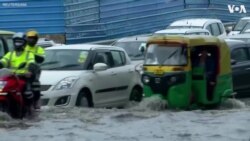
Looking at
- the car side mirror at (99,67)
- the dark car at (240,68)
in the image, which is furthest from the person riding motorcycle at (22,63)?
the dark car at (240,68)

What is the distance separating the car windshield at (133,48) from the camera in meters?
23.5

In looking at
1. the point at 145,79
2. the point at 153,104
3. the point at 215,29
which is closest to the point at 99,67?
the point at 145,79

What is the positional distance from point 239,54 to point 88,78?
18.1 ft

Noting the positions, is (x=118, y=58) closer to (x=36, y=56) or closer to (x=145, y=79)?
(x=145, y=79)

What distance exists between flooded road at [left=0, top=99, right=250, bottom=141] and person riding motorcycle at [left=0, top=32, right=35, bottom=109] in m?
0.51

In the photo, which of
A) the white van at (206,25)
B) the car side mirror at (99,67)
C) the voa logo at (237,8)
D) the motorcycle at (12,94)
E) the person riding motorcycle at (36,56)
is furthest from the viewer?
the voa logo at (237,8)

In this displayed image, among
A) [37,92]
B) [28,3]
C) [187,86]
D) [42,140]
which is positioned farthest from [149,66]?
[28,3]

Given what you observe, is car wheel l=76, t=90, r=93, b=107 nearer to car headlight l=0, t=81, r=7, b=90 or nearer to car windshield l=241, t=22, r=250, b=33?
car headlight l=0, t=81, r=7, b=90

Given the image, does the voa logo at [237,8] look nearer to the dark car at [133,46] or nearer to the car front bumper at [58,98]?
the dark car at [133,46]

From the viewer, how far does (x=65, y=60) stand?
59.5ft

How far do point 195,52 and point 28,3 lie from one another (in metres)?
14.3

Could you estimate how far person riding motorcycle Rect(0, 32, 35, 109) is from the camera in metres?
14.6

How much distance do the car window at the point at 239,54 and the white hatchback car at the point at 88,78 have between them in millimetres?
2991

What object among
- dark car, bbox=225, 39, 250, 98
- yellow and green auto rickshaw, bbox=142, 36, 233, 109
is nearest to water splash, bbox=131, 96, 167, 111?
yellow and green auto rickshaw, bbox=142, 36, 233, 109
